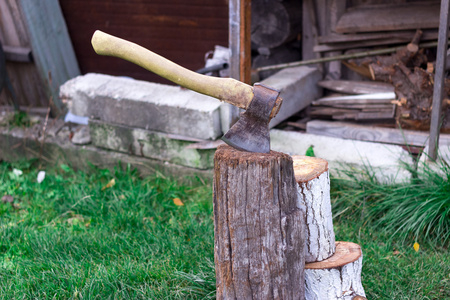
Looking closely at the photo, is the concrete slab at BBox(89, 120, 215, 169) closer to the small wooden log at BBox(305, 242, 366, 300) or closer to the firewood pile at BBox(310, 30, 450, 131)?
the firewood pile at BBox(310, 30, 450, 131)

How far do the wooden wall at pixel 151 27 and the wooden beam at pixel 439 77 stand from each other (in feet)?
7.66

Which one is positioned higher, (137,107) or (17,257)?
(137,107)

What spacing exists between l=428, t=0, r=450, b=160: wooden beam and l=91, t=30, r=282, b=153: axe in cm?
171

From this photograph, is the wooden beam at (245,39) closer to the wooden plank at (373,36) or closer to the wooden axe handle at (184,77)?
the wooden plank at (373,36)

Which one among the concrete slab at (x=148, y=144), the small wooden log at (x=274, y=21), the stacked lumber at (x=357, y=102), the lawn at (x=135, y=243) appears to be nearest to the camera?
the lawn at (x=135, y=243)

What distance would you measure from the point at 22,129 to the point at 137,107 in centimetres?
160

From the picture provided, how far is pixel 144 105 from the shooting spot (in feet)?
14.7

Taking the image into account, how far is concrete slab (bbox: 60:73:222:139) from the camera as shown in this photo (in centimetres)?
423

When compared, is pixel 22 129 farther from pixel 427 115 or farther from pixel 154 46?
pixel 427 115

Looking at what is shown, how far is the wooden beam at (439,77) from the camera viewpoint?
3.29m

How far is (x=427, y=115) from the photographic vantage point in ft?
13.3

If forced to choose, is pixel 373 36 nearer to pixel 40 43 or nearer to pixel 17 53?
pixel 40 43

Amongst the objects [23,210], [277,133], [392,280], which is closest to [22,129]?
[23,210]

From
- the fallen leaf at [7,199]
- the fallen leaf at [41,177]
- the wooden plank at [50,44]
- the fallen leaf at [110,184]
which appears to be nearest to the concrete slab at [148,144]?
the fallen leaf at [110,184]
